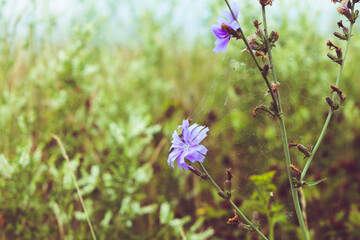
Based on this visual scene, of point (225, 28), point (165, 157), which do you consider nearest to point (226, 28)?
point (225, 28)

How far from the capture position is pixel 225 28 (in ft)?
3.21

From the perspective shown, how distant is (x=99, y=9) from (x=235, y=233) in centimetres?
272

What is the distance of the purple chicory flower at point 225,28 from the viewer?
981mm

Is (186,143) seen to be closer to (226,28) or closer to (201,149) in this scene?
(201,149)

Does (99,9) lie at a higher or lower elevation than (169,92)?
higher

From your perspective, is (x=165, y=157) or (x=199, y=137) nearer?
(x=199, y=137)

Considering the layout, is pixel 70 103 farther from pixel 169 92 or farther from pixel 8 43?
pixel 169 92

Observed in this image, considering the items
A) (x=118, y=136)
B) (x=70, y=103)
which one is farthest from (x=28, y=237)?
(x=70, y=103)

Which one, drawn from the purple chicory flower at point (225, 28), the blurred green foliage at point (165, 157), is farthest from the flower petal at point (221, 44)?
the blurred green foliage at point (165, 157)

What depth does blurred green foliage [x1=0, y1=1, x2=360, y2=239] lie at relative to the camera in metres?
1.41

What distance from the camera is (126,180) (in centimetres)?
220

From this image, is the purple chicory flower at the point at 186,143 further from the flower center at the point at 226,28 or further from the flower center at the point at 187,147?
the flower center at the point at 226,28

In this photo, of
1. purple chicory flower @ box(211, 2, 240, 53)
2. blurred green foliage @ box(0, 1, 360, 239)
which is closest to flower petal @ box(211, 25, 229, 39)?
purple chicory flower @ box(211, 2, 240, 53)

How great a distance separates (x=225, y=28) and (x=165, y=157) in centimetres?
169
